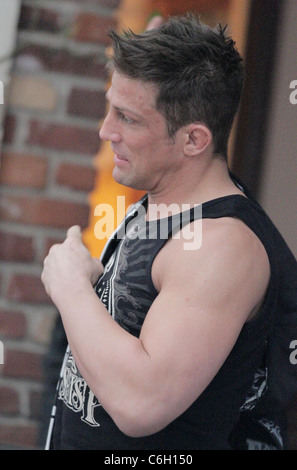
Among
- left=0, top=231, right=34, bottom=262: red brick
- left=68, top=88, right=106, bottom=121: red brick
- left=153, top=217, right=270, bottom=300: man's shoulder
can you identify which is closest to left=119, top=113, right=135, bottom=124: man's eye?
left=153, top=217, right=270, bottom=300: man's shoulder

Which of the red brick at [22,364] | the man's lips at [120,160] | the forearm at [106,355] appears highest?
the man's lips at [120,160]

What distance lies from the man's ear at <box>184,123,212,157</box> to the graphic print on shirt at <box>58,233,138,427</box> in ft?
0.79

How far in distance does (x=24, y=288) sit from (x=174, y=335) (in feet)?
3.99

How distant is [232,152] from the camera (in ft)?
8.02

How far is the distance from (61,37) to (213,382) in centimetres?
134

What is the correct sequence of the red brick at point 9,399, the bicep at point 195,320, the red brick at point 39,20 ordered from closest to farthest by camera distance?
the bicep at point 195,320, the red brick at point 39,20, the red brick at point 9,399

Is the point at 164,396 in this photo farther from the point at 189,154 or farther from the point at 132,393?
the point at 189,154

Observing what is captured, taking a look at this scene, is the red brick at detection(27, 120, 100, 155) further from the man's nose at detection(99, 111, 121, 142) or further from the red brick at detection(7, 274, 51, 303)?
the man's nose at detection(99, 111, 121, 142)

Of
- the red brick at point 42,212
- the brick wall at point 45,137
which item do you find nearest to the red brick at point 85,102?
the brick wall at point 45,137

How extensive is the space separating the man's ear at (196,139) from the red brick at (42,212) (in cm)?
96

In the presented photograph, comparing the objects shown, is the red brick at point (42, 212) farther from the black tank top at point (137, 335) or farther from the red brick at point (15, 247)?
the black tank top at point (137, 335)

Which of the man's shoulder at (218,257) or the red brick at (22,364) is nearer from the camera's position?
the man's shoulder at (218,257)

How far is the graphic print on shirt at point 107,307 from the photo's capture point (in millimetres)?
1432
